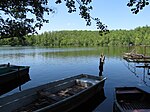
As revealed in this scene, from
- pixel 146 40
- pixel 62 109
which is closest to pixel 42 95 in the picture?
pixel 62 109

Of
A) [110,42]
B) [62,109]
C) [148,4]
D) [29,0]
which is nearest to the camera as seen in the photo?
[148,4]

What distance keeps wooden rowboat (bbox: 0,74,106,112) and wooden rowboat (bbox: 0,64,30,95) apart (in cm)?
710

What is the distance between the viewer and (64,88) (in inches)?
626

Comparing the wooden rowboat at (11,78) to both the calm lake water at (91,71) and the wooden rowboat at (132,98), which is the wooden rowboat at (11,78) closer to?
the calm lake water at (91,71)

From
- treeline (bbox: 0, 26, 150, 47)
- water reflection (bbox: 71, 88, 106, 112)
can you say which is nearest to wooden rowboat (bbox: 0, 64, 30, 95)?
water reflection (bbox: 71, 88, 106, 112)

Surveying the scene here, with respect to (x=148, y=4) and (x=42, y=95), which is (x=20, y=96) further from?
(x=148, y=4)

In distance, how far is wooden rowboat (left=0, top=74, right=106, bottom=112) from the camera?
10.8 metres

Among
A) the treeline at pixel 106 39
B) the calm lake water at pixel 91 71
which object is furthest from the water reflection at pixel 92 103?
the treeline at pixel 106 39

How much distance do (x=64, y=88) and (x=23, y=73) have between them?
11444mm

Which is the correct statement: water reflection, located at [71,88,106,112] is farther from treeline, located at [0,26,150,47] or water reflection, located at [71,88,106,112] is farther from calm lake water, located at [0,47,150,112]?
treeline, located at [0,26,150,47]

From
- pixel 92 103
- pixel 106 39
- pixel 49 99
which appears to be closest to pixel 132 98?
pixel 92 103

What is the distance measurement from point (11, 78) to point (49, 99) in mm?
11957

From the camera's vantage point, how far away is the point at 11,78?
23062mm

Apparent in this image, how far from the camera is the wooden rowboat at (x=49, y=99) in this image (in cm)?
1076
